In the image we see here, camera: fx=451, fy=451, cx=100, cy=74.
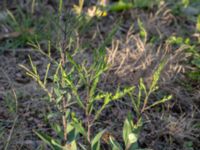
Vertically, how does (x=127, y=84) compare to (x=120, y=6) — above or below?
below

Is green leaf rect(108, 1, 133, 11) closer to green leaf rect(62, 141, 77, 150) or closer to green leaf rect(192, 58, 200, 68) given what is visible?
green leaf rect(192, 58, 200, 68)

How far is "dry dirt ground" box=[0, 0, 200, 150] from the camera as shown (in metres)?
1.70

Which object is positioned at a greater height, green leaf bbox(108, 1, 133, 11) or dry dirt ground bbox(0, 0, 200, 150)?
green leaf bbox(108, 1, 133, 11)

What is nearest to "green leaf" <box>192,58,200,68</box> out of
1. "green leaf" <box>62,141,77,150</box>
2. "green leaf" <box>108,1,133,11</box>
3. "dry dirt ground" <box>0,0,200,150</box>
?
"dry dirt ground" <box>0,0,200,150</box>

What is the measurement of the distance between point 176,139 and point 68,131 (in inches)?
22.9

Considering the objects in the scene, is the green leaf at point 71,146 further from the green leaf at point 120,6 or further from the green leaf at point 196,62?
the green leaf at point 120,6

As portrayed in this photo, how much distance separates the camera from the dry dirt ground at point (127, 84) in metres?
1.70

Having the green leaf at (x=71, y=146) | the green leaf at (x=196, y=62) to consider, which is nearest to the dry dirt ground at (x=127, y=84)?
the green leaf at (x=196, y=62)

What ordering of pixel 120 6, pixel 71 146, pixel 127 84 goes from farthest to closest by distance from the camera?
pixel 120 6, pixel 127 84, pixel 71 146

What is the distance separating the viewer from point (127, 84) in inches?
77.3

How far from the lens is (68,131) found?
51.0 inches

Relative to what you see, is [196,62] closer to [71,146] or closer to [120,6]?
[120,6]

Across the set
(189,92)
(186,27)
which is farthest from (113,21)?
(189,92)

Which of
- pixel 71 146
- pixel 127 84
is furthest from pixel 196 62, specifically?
pixel 71 146
